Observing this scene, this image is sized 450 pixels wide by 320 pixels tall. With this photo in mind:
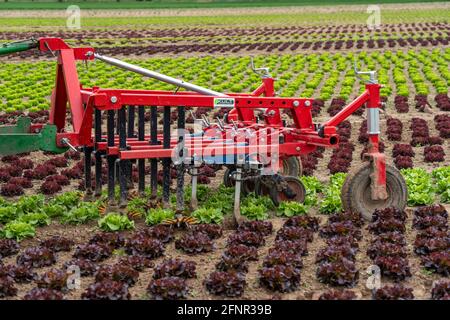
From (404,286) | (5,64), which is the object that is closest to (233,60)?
(5,64)

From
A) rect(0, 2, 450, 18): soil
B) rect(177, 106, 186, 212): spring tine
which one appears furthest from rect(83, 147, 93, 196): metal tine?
rect(0, 2, 450, 18): soil

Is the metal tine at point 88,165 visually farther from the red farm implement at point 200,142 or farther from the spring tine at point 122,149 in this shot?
the spring tine at point 122,149

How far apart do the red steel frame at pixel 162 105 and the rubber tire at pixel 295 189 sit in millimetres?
385

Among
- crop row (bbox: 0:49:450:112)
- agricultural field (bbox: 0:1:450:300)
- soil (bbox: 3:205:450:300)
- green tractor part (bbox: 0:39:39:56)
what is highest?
green tractor part (bbox: 0:39:39:56)

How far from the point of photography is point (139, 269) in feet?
26.5

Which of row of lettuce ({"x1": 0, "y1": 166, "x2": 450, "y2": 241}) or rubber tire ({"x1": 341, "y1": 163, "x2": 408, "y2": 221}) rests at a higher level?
rubber tire ({"x1": 341, "y1": 163, "x2": 408, "y2": 221})

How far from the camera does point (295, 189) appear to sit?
10.5 metres

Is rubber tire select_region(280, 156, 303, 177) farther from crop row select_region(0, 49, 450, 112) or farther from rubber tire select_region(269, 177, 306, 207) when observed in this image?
crop row select_region(0, 49, 450, 112)

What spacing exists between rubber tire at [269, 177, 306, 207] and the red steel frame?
15.1 inches

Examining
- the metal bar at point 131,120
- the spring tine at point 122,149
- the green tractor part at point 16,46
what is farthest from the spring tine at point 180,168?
the green tractor part at point 16,46

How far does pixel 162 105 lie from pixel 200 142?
3.12ft

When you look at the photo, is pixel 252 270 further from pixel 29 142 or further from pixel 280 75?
pixel 280 75

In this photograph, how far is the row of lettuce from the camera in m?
9.45
